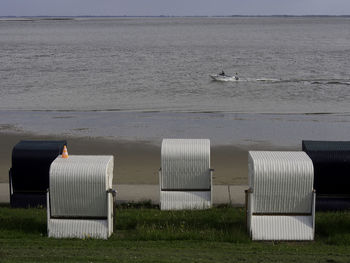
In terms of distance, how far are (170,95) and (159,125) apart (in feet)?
48.3

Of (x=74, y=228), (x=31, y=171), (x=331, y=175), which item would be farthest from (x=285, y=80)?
(x=74, y=228)

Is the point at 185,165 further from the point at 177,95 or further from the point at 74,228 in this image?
the point at 177,95

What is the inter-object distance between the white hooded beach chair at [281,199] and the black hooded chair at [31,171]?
4.15m

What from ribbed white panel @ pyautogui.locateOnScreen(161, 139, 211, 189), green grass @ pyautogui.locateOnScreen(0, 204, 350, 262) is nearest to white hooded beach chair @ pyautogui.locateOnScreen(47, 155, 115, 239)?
green grass @ pyautogui.locateOnScreen(0, 204, 350, 262)

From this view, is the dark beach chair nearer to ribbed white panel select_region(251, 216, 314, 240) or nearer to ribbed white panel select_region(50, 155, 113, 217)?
ribbed white panel select_region(251, 216, 314, 240)

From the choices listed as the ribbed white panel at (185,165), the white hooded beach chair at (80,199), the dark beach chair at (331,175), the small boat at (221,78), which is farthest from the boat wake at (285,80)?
the white hooded beach chair at (80,199)

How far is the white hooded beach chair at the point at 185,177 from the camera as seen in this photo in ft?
41.0

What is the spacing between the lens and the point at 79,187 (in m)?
10.2

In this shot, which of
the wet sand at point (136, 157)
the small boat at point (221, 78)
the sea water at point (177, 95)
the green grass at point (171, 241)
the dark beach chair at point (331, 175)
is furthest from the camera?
the small boat at point (221, 78)

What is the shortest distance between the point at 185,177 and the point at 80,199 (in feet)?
9.58

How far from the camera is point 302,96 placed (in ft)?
138

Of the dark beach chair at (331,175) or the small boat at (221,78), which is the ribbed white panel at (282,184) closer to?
the dark beach chair at (331,175)

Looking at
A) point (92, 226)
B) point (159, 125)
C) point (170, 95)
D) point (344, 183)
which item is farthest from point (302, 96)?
point (92, 226)

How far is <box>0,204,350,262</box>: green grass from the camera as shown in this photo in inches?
344
